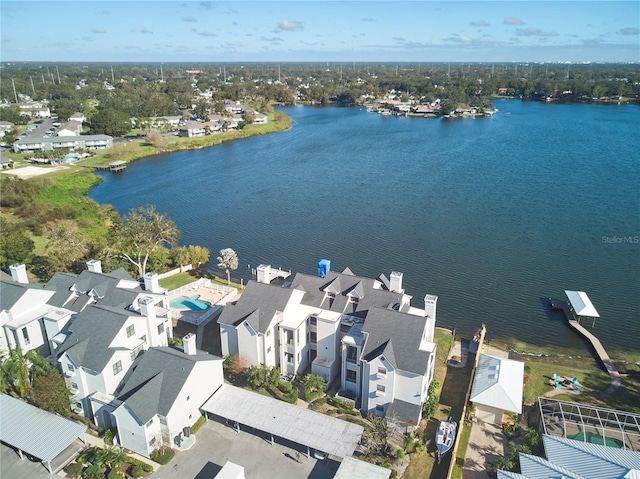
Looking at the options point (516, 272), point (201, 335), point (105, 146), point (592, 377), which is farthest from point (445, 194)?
point (105, 146)

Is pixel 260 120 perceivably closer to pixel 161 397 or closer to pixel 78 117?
pixel 78 117

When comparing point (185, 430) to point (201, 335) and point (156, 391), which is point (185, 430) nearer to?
point (156, 391)

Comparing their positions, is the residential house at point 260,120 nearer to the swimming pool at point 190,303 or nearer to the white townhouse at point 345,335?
the swimming pool at point 190,303

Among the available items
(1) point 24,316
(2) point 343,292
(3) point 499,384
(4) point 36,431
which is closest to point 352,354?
(2) point 343,292

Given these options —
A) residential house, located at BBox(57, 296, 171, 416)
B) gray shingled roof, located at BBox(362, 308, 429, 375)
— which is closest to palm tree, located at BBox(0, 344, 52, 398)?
residential house, located at BBox(57, 296, 171, 416)

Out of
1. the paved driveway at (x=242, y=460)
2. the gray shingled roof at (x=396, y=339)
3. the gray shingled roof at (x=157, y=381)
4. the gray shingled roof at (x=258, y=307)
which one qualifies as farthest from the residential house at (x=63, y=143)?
the gray shingled roof at (x=396, y=339)

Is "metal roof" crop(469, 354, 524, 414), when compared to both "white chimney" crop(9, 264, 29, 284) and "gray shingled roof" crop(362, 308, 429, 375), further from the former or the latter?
"white chimney" crop(9, 264, 29, 284)

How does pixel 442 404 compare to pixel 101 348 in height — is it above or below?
below
